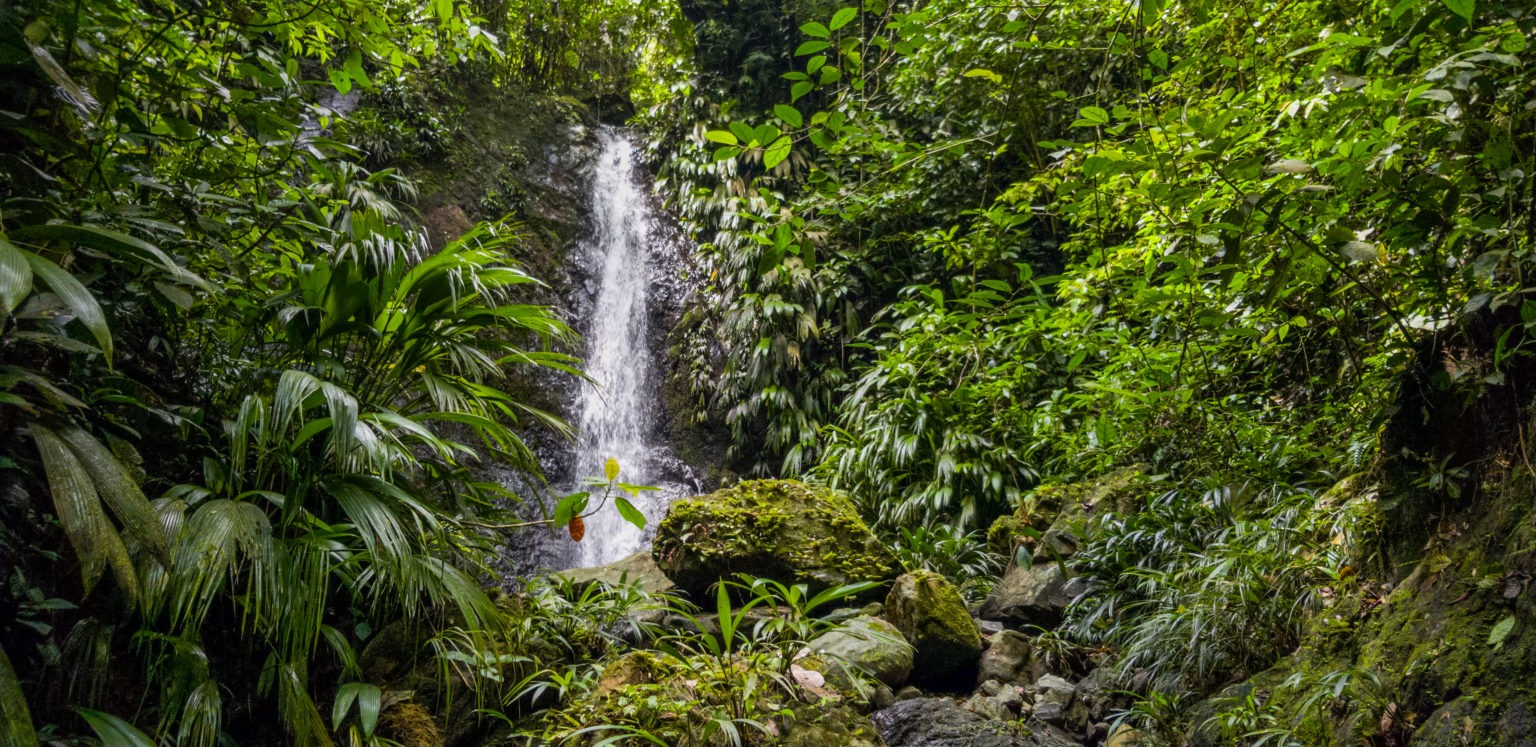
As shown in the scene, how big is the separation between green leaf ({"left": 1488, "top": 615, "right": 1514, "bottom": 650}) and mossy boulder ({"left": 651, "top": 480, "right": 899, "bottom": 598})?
7.69 ft

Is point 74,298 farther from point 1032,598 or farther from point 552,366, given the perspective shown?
point 1032,598

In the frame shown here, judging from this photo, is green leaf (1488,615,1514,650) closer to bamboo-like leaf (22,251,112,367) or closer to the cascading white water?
bamboo-like leaf (22,251,112,367)

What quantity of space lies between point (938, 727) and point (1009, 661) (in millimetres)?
730

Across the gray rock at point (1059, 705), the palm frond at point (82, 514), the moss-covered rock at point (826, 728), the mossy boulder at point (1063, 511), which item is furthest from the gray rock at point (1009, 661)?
the palm frond at point (82, 514)

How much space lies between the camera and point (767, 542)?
3758 millimetres

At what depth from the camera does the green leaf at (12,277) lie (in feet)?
4.65

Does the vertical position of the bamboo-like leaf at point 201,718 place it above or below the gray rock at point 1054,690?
above

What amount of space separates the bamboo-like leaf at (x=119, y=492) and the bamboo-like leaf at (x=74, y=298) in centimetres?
28

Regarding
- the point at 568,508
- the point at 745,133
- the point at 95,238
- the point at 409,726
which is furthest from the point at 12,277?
the point at 409,726

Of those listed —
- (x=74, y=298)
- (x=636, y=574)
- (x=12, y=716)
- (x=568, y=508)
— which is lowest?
(x=636, y=574)

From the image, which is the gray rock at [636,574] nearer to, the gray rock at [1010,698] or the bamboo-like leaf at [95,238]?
the gray rock at [1010,698]

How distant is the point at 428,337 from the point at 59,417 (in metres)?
1.11

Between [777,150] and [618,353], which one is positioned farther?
[618,353]

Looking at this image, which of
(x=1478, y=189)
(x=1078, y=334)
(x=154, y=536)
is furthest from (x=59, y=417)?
(x=1078, y=334)
